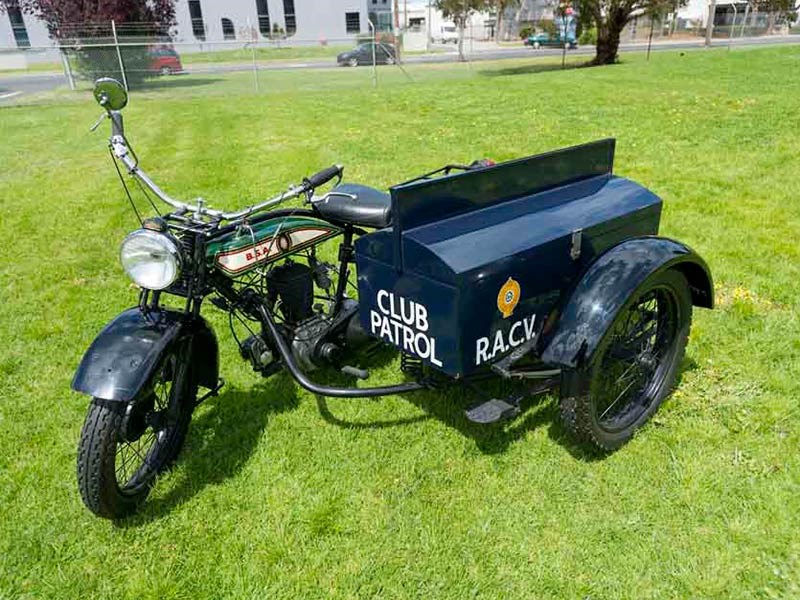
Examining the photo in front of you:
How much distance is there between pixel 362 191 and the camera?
309 centimetres

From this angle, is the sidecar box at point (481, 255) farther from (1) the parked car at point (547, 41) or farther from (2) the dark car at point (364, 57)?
(1) the parked car at point (547, 41)

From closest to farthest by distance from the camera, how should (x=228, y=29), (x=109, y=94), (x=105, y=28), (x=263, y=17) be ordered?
(x=109, y=94), (x=105, y=28), (x=228, y=29), (x=263, y=17)

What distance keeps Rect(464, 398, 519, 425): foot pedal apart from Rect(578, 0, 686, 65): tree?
20.1 metres

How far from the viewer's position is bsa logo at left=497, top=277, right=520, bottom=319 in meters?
2.32

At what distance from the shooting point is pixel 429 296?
7.57 feet

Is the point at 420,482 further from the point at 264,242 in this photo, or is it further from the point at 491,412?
the point at 264,242

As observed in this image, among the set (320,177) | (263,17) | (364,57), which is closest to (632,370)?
(320,177)

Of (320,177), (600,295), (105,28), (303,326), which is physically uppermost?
(105,28)

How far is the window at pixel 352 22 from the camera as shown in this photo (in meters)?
46.8

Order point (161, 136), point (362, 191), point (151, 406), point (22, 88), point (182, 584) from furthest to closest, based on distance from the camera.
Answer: point (22, 88), point (161, 136), point (362, 191), point (151, 406), point (182, 584)

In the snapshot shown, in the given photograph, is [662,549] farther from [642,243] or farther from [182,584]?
[182,584]

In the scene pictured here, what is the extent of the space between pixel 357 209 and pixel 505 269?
0.94 meters

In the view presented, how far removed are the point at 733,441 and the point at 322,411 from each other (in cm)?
197

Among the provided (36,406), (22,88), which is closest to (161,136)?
(36,406)
